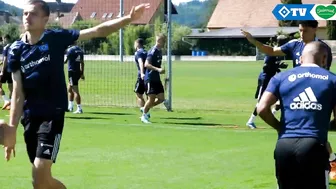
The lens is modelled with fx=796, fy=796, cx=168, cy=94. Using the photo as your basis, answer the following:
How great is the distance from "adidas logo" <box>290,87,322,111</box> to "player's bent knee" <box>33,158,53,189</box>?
104 inches

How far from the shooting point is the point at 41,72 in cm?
813

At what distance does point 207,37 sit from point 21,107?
82.5m

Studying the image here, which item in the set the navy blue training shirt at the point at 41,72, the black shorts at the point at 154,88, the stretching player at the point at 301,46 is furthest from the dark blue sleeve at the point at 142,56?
the navy blue training shirt at the point at 41,72

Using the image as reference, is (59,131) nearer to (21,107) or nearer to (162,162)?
(21,107)

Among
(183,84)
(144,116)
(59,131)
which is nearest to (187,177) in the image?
(59,131)

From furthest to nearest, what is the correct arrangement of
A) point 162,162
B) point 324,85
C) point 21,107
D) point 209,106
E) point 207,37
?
point 207,37 < point 209,106 < point 162,162 < point 21,107 < point 324,85

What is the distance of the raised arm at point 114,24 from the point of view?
799 cm

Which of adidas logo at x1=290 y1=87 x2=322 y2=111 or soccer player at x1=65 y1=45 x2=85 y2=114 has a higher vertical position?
adidas logo at x1=290 y1=87 x2=322 y2=111

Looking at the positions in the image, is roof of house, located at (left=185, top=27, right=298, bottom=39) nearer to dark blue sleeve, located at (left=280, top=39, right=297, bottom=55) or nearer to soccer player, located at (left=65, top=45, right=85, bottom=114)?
soccer player, located at (left=65, top=45, right=85, bottom=114)

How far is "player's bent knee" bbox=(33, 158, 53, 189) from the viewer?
7.90 meters

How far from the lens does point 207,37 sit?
296 feet

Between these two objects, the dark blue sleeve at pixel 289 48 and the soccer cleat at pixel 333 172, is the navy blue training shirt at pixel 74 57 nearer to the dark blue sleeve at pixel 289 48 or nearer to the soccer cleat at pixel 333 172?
the dark blue sleeve at pixel 289 48

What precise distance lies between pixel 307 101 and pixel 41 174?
9.08ft

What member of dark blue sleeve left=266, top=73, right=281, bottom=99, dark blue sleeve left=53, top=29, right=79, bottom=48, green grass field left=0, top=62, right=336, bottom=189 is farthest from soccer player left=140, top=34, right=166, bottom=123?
dark blue sleeve left=266, top=73, right=281, bottom=99
